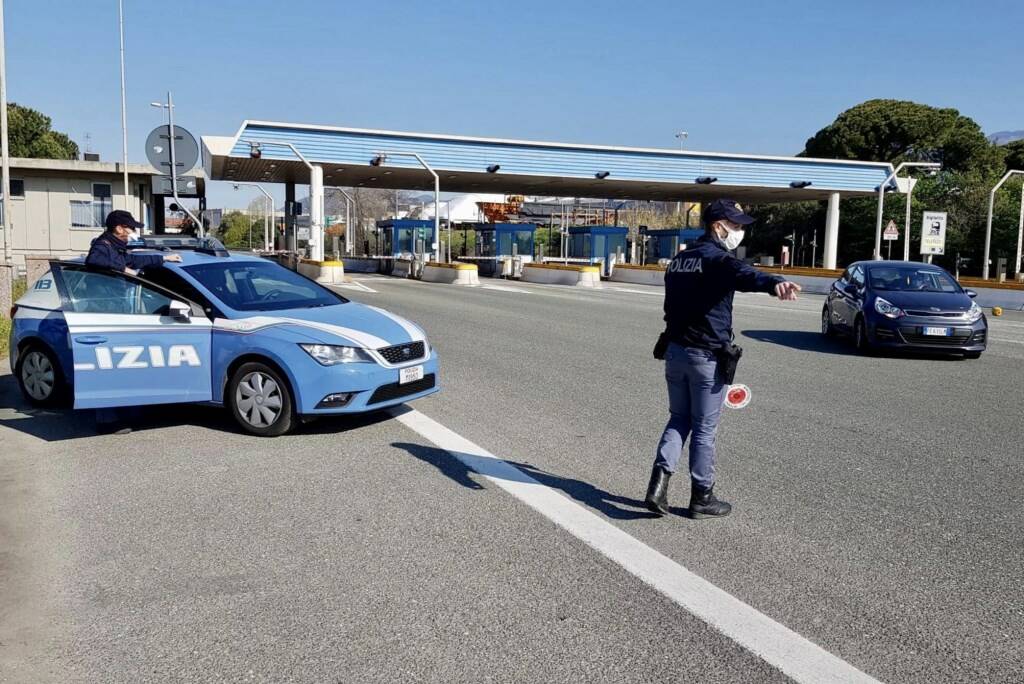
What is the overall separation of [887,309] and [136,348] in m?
10.4

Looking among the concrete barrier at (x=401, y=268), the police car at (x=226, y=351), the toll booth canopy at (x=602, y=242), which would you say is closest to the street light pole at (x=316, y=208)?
the concrete barrier at (x=401, y=268)

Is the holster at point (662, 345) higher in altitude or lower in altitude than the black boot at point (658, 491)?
higher

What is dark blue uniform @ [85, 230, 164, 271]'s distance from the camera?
25.4 ft

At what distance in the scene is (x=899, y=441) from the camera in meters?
7.39

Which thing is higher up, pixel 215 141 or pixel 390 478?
pixel 215 141

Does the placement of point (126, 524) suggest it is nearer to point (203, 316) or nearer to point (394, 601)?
point (394, 601)

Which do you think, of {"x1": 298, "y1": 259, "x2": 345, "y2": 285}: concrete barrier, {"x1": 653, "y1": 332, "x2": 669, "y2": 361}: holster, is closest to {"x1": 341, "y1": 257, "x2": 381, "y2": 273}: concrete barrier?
{"x1": 298, "y1": 259, "x2": 345, "y2": 285}: concrete barrier

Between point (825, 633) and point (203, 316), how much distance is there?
17.7 feet

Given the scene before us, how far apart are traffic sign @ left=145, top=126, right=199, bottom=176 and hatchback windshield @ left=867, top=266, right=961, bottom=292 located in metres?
11.8

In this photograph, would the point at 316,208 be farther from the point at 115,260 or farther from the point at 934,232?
the point at 115,260

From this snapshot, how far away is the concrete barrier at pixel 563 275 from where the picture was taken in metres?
37.4

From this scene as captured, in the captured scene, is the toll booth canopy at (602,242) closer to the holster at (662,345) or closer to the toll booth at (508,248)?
the toll booth at (508,248)

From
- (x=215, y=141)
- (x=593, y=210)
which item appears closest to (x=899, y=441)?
(x=215, y=141)

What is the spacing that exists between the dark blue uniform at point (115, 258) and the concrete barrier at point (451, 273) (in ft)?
91.2
